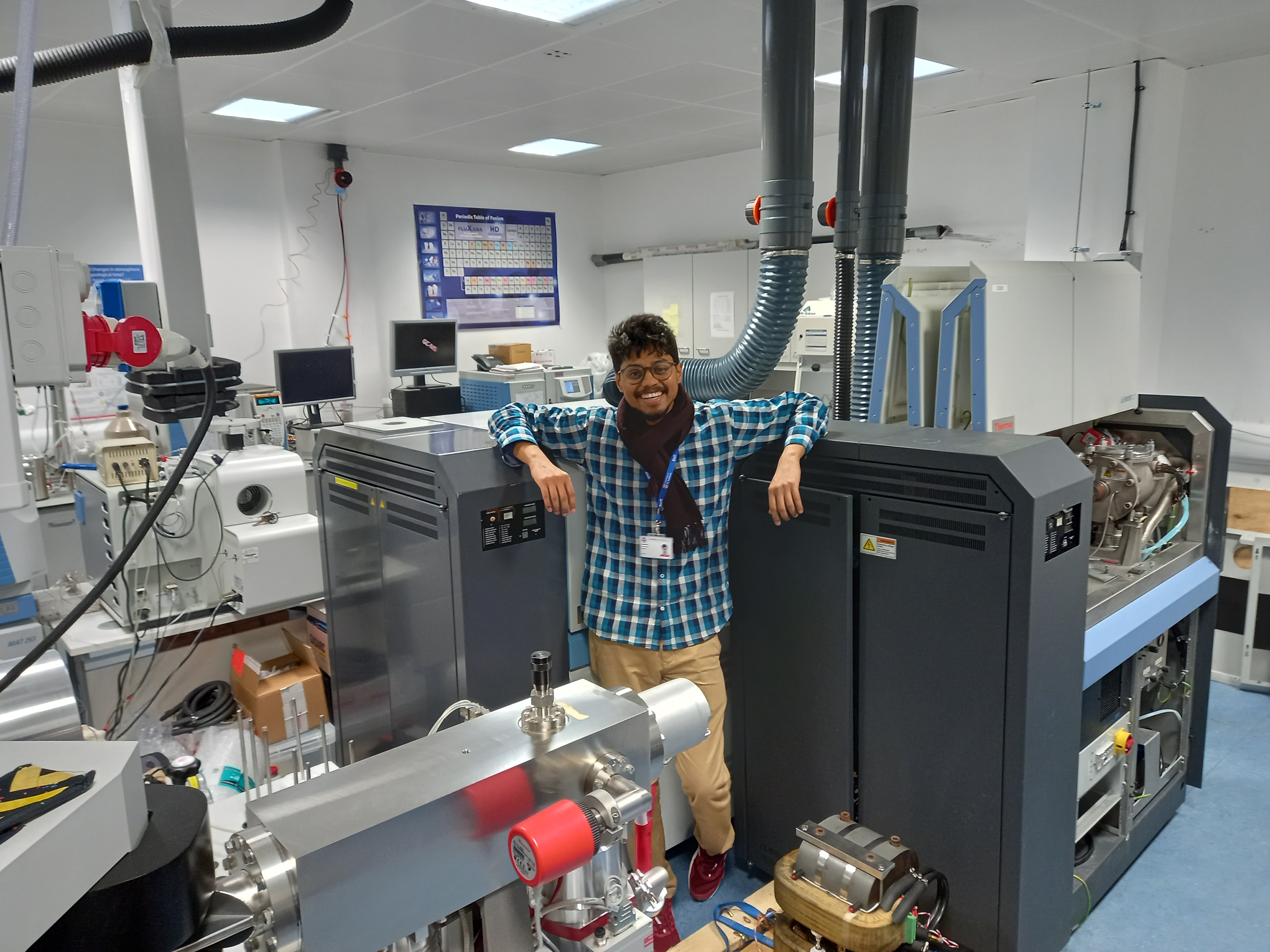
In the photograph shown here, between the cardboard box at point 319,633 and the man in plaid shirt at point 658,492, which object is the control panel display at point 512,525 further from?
the cardboard box at point 319,633

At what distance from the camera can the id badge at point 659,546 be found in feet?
5.96

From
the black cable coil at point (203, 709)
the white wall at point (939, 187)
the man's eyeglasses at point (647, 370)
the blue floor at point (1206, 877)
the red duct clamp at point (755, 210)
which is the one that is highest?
the white wall at point (939, 187)

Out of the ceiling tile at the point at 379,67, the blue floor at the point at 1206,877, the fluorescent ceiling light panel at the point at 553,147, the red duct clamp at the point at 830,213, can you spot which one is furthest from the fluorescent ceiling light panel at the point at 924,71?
the blue floor at the point at 1206,877

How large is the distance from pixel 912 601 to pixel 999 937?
69 centimetres

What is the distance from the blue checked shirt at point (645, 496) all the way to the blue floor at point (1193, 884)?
2.49 feet

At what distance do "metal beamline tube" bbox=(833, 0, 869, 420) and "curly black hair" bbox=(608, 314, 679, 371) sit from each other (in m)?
0.94

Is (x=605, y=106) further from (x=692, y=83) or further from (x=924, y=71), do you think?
(x=924, y=71)

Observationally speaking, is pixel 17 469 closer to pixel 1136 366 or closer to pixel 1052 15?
pixel 1136 366

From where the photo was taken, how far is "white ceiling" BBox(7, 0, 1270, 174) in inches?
117

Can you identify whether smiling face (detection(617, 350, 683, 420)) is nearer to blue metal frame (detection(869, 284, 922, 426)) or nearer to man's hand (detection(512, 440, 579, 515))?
man's hand (detection(512, 440, 579, 515))

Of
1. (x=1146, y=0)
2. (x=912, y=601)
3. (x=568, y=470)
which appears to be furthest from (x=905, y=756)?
(x=1146, y=0)

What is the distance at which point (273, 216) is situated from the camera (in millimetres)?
5453

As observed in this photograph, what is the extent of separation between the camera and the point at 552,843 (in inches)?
24.2

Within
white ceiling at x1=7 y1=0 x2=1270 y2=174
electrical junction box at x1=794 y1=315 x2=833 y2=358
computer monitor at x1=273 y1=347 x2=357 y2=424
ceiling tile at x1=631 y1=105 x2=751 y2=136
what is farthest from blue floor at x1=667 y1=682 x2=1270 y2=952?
ceiling tile at x1=631 y1=105 x2=751 y2=136
